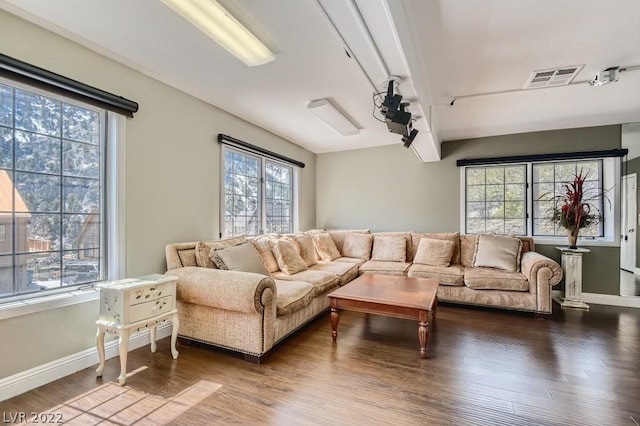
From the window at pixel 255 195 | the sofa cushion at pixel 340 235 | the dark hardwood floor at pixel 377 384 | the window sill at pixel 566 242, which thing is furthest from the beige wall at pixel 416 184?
the dark hardwood floor at pixel 377 384

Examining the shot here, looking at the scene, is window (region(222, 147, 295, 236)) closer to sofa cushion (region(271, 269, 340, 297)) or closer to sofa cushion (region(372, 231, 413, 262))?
sofa cushion (region(271, 269, 340, 297))

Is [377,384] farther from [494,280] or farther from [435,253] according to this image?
[435,253]

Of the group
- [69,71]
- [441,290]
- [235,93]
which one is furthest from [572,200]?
[69,71]

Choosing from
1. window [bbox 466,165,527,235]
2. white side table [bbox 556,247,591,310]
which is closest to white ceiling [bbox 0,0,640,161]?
window [bbox 466,165,527,235]

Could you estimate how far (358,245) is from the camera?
487cm

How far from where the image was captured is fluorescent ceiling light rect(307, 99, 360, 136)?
320 centimetres

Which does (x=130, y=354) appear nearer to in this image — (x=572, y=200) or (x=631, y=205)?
(x=572, y=200)

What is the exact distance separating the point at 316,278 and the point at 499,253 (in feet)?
8.00

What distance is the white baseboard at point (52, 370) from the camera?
1.82 meters

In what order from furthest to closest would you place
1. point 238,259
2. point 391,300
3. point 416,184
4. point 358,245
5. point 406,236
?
point 416,184 → point 358,245 → point 406,236 → point 238,259 → point 391,300

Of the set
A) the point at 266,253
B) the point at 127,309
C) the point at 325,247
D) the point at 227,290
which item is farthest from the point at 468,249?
the point at 127,309

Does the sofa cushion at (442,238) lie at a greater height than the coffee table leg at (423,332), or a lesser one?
greater

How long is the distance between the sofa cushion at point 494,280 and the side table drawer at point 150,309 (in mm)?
3345

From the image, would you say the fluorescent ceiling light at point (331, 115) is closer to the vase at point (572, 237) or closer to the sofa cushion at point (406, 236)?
the sofa cushion at point (406, 236)
